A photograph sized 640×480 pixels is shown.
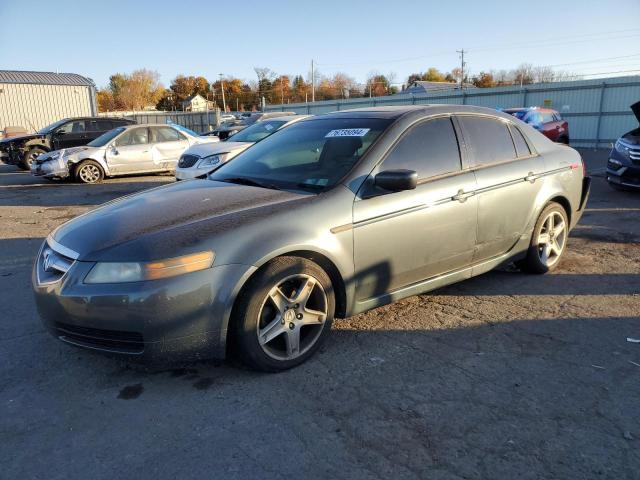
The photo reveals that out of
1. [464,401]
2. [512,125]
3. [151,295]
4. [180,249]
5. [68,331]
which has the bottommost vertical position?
[464,401]

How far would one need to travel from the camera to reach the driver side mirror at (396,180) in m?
A: 3.41

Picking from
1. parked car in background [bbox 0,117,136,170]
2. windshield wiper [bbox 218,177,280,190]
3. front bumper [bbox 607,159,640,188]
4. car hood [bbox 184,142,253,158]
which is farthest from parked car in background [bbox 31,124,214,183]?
front bumper [bbox 607,159,640,188]

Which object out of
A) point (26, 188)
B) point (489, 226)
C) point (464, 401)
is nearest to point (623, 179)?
point (489, 226)

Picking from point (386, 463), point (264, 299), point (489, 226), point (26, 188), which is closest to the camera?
point (386, 463)

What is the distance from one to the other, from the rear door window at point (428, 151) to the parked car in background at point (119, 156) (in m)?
10.8

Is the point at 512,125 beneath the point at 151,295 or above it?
above

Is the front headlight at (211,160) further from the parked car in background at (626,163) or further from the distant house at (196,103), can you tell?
the distant house at (196,103)

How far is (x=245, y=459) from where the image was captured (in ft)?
7.83

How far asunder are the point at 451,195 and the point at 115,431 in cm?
282

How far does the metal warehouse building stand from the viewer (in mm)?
26406

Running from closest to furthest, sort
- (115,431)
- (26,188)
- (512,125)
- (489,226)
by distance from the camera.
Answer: (115,431) < (489,226) < (512,125) < (26,188)

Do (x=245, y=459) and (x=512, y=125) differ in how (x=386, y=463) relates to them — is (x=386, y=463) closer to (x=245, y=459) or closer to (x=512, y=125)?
(x=245, y=459)

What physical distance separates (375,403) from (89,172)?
12.2 meters

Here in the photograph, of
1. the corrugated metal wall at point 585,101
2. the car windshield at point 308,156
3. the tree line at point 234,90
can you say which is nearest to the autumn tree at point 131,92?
Result: the tree line at point 234,90
